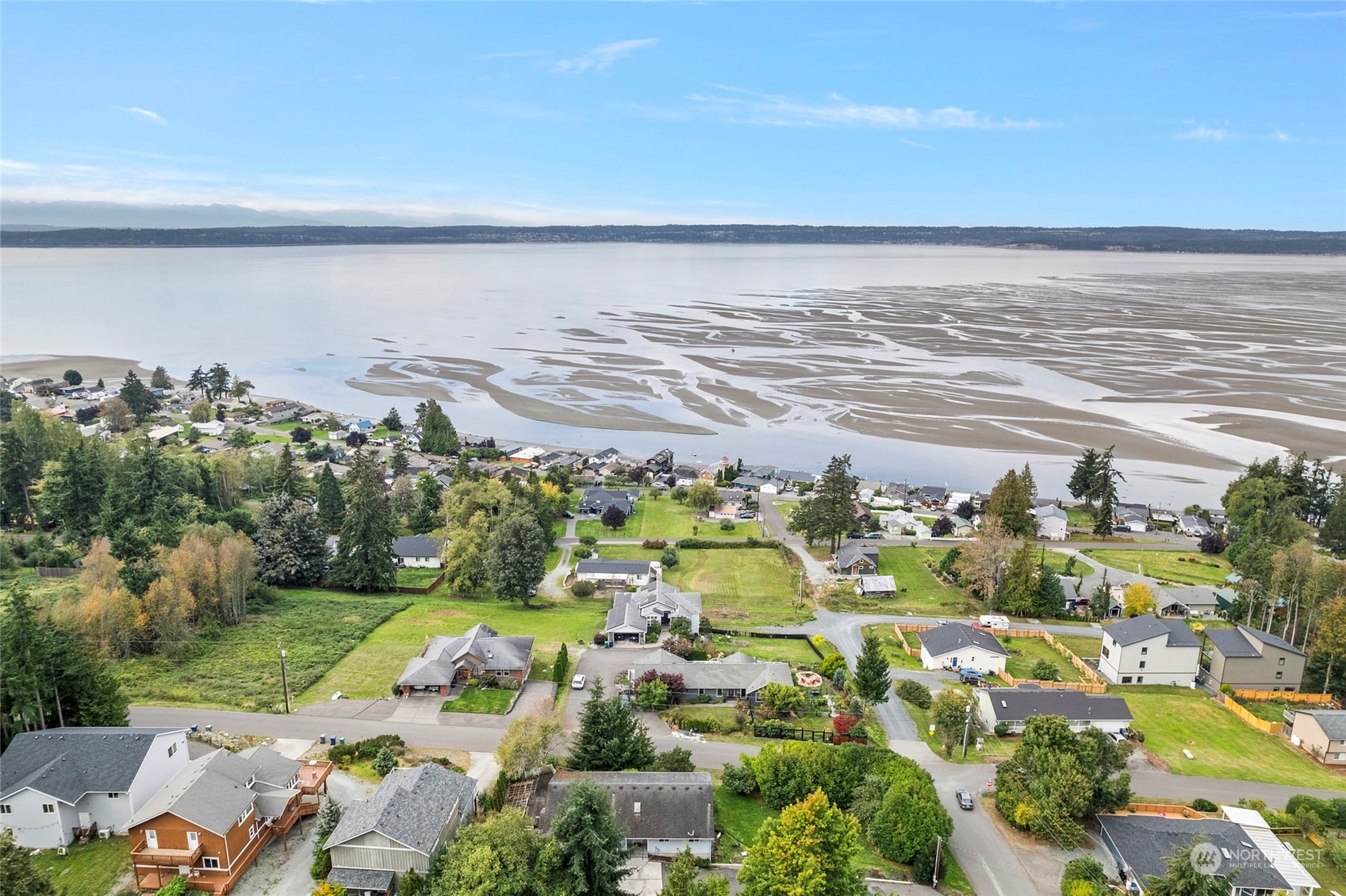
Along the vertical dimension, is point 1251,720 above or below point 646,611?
below

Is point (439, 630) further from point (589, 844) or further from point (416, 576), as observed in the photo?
point (589, 844)

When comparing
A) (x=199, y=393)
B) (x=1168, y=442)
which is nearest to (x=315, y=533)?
(x=199, y=393)

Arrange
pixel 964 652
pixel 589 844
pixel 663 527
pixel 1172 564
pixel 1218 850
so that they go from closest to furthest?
1. pixel 589 844
2. pixel 1218 850
3. pixel 964 652
4. pixel 1172 564
5. pixel 663 527

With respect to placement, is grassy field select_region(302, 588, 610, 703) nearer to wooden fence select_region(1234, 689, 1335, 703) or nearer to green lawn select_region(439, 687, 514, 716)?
green lawn select_region(439, 687, 514, 716)

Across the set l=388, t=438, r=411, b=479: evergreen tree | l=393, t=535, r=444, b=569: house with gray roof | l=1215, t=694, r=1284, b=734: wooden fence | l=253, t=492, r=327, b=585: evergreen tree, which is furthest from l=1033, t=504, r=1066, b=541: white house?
l=388, t=438, r=411, b=479: evergreen tree

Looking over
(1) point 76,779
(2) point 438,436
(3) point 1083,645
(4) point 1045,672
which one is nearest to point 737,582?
(4) point 1045,672

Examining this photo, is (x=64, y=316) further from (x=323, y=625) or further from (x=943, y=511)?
(x=943, y=511)
